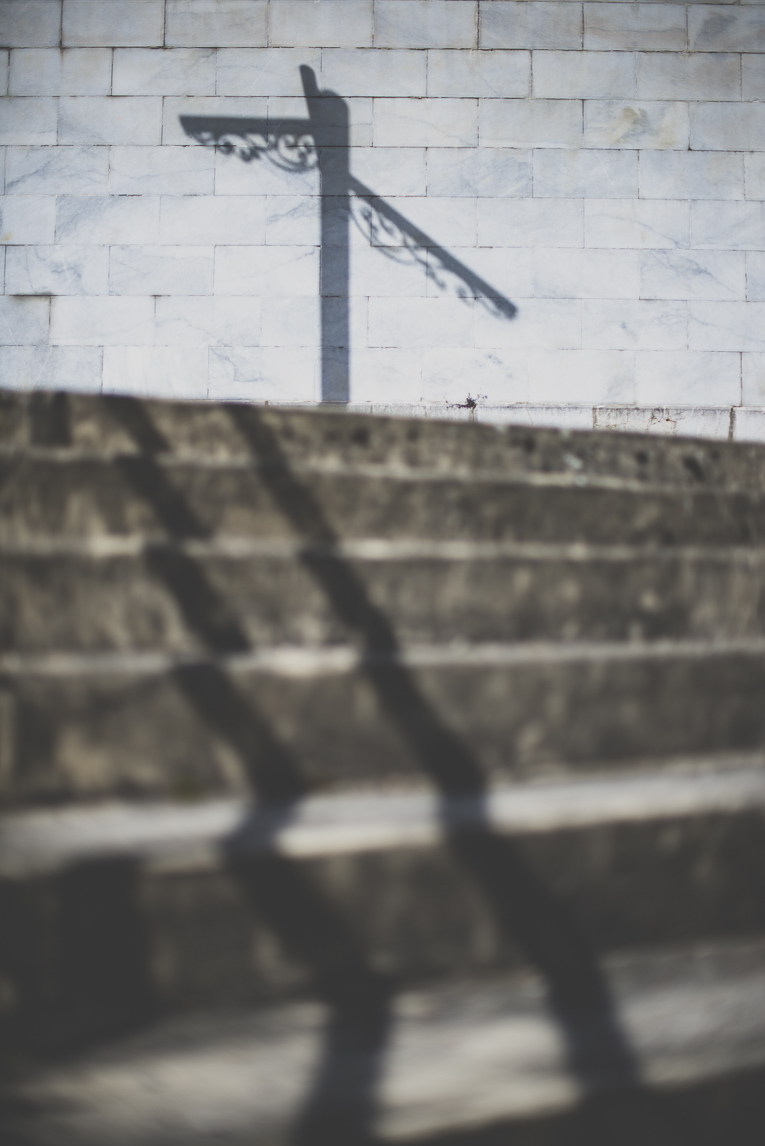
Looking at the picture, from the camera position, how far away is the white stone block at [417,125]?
485 cm

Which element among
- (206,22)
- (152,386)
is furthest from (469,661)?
(206,22)

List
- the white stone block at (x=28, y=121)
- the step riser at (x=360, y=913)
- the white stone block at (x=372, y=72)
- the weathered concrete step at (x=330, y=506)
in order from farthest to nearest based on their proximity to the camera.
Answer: the white stone block at (x=28, y=121), the white stone block at (x=372, y=72), the weathered concrete step at (x=330, y=506), the step riser at (x=360, y=913)

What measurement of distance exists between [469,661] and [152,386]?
4734 mm

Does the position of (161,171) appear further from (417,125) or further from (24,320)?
(417,125)

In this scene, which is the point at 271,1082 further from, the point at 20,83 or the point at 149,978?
the point at 20,83

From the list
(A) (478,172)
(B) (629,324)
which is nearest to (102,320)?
Result: (A) (478,172)

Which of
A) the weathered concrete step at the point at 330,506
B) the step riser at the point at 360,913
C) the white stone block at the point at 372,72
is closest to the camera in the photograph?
the step riser at the point at 360,913

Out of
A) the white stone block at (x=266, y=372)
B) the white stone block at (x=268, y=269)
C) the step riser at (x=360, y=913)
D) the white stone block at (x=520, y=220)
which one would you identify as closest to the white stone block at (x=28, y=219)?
the white stone block at (x=268, y=269)

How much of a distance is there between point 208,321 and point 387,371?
5.03ft

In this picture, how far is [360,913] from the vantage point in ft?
3.19

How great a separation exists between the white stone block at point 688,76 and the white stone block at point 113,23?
401 centimetres

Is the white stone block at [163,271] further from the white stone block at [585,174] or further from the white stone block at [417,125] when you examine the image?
the white stone block at [585,174]

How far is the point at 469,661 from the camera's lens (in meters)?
1.06

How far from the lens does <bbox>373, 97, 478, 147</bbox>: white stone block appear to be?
4848 mm
